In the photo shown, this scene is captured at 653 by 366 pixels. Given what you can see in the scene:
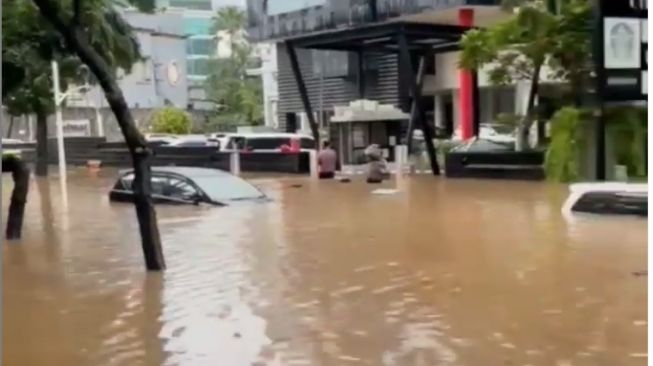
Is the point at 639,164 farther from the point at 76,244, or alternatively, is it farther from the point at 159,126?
the point at 159,126

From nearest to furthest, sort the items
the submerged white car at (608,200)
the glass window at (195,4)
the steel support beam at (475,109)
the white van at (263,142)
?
the submerged white car at (608,200) < the steel support beam at (475,109) < the white van at (263,142) < the glass window at (195,4)

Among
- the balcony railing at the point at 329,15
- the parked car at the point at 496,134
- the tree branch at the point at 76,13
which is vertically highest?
the balcony railing at the point at 329,15

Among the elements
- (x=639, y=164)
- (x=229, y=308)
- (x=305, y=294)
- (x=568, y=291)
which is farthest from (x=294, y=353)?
(x=639, y=164)

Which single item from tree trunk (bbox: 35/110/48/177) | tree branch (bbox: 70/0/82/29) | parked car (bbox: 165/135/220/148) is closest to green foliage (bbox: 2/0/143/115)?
tree branch (bbox: 70/0/82/29)

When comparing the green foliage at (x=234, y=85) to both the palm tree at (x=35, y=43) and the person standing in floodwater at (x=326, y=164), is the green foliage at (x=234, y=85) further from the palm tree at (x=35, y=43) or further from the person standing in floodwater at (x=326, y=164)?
the palm tree at (x=35, y=43)

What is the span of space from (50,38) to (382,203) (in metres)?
9.80

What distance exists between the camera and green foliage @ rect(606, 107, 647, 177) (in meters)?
25.1

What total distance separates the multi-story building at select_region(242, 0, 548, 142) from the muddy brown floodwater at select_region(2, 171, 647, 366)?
73.7 feet

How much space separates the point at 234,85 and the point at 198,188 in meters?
56.1

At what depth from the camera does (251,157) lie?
42625mm

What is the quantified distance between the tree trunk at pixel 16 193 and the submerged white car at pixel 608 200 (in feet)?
28.5

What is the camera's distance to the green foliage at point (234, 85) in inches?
2943

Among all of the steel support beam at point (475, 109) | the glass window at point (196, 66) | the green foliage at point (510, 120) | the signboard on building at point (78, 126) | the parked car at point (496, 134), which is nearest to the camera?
the green foliage at point (510, 120)

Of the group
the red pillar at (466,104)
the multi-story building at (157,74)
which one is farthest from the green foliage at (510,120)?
the multi-story building at (157,74)
